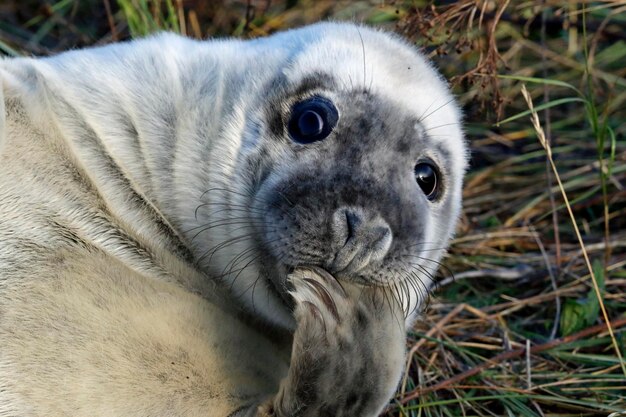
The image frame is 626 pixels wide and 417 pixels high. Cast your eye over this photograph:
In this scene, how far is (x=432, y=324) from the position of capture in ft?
11.3

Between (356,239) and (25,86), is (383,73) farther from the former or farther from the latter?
(25,86)

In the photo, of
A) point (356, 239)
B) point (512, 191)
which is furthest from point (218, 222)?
point (512, 191)

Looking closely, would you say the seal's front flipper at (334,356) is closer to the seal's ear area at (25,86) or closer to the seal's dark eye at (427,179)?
the seal's dark eye at (427,179)

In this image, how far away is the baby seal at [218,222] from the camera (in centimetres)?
229

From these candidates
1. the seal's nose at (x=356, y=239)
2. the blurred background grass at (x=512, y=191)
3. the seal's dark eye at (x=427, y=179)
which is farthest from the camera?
the blurred background grass at (x=512, y=191)

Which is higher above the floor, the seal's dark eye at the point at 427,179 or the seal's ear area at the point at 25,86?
the seal's ear area at the point at 25,86

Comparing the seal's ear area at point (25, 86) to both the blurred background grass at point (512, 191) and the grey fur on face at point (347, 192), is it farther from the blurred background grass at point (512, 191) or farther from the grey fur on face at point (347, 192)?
the blurred background grass at point (512, 191)

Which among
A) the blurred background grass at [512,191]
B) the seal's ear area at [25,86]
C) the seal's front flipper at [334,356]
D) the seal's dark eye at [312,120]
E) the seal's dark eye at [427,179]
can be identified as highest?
the seal's dark eye at [312,120]

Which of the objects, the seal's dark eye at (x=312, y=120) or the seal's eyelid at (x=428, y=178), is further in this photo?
the seal's eyelid at (x=428, y=178)

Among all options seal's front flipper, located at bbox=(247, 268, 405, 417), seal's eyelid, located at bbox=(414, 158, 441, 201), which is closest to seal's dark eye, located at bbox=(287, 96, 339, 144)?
seal's eyelid, located at bbox=(414, 158, 441, 201)

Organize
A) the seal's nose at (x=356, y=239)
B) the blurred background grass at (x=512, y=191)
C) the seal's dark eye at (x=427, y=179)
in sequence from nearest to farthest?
the seal's nose at (x=356, y=239) → the seal's dark eye at (x=427, y=179) → the blurred background grass at (x=512, y=191)

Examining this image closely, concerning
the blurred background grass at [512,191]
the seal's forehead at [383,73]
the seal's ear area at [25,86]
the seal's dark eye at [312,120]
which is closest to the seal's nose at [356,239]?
the seal's dark eye at [312,120]

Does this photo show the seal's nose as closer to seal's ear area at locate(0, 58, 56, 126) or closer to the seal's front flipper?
A: the seal's front flipper

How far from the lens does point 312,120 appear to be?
2.59 metres
